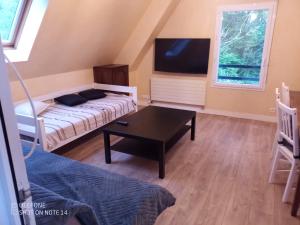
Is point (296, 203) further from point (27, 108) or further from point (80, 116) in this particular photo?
point (27, 108)

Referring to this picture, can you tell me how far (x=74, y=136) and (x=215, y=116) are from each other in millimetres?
2758

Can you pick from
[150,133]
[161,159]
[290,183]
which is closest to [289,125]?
[290,183]

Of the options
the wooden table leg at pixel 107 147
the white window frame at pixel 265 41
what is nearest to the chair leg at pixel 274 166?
the wooden table leg at pixel 107 147

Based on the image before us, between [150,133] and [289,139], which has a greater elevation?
[289,139]

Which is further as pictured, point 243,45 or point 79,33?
point 243,45

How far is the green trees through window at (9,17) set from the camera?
2629 millimetres

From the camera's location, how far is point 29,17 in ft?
8.90

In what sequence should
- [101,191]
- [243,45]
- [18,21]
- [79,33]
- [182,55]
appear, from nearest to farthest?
[101,191] < [18,21] < [79,33] < [243,45] < [182,55]

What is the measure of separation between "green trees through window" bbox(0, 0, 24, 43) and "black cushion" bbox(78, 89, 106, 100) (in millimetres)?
1318

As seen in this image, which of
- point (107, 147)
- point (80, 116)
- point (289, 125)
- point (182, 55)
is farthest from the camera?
point (182, 55)

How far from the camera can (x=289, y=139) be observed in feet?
6.58

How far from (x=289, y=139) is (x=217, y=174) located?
831 mm

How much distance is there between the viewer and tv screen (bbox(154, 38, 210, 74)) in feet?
14.1

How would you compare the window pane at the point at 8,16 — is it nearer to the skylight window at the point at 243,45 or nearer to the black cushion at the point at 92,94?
the black cushion at the point at 92,94
